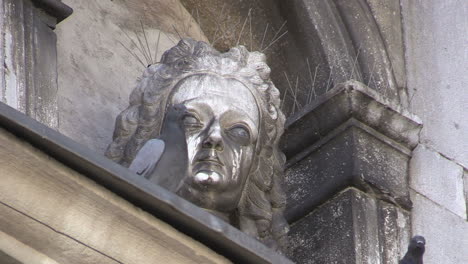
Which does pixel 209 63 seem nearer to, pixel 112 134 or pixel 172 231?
pixel 112 134

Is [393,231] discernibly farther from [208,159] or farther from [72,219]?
[72,219]

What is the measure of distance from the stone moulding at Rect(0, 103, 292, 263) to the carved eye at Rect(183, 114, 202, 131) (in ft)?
3.24

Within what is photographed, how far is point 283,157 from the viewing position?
607 centimetres

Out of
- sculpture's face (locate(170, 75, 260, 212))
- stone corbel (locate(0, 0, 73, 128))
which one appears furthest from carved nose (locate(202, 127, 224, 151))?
stone corbel (locate(0, 0, 73, 128))

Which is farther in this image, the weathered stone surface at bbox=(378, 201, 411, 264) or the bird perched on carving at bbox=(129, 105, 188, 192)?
the weathered stone surface at bbox=(378, 201, 411, 264)

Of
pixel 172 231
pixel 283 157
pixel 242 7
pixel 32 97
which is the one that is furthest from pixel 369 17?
pixel 172 231

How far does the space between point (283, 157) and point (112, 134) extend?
0.45 metres

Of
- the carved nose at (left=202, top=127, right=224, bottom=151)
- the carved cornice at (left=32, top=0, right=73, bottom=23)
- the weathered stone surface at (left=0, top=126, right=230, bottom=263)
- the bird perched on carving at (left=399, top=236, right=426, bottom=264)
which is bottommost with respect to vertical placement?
the weathered stone surface at (left=0, top=126, right=230, bottom=263)

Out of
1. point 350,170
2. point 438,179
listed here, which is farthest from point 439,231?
point 350,170

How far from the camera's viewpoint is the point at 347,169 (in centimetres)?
636

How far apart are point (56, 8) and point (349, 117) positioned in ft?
2.87

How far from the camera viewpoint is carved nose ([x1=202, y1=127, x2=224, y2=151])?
5.72 m

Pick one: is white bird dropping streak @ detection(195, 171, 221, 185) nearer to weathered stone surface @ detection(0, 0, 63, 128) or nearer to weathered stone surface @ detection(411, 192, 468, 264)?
weathered stone surface @ detection(0, 0, 63, 128)

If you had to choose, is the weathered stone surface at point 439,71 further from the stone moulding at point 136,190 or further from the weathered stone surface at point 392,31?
the stone moulding at point 136,190
